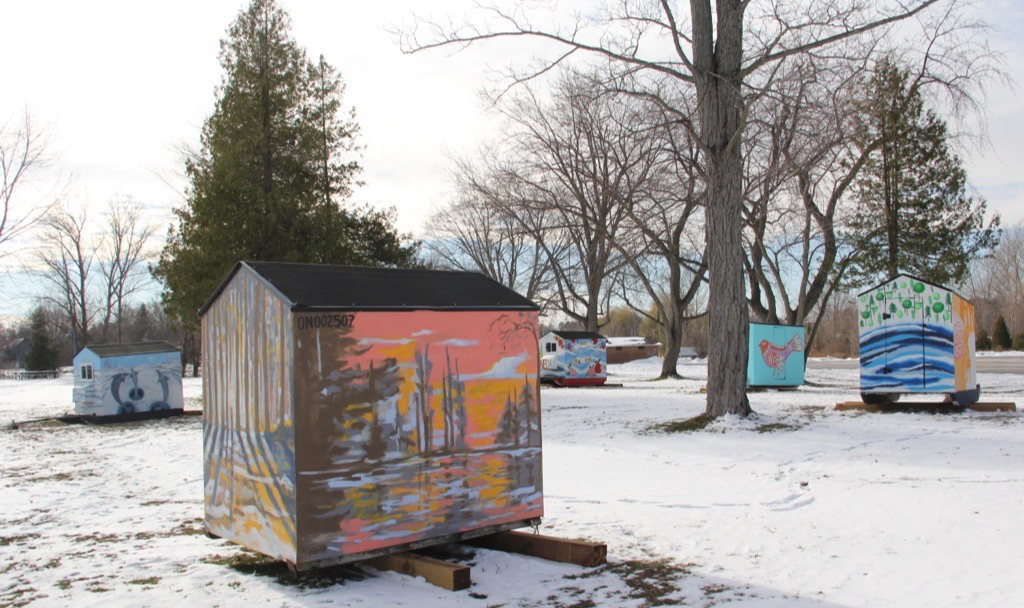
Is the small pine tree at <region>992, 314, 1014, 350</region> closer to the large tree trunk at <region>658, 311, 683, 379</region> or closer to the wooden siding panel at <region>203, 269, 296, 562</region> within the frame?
the large tree trunk at <region>658, 311, 683, 379</region>

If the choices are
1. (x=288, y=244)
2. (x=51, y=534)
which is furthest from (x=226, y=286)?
(x=288, y=244)

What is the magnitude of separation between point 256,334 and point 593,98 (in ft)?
34.7

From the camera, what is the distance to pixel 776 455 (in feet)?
36.3

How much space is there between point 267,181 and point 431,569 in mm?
21179

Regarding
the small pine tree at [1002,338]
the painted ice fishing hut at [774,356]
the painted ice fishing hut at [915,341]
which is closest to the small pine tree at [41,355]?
the painted ice fishing hut at [774,356]

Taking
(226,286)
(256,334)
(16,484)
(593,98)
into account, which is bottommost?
(16,484)

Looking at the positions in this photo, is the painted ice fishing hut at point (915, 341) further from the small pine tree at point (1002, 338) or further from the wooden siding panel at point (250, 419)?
the small pine tree at point (1002, 338)

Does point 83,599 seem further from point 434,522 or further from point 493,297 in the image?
point 493,297

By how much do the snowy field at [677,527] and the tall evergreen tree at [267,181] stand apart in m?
10.4

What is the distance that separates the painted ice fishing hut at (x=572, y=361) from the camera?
3138 centimetres

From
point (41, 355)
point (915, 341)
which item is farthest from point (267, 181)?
point (41, 355)

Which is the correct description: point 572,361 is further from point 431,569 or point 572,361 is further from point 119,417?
point 431,569

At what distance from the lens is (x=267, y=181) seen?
2475 centimetres

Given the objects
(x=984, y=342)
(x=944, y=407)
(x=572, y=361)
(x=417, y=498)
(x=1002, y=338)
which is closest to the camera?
(x=417, y=498)
